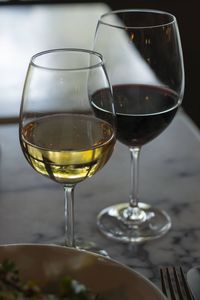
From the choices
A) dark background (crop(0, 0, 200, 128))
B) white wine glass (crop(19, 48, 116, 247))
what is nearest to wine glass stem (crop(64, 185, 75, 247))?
white wine glass (crop(19, 48, 116, 247))

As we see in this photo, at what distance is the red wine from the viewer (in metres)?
0.81

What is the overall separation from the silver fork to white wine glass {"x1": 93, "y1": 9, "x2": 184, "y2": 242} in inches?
4.3

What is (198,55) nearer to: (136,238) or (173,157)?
(173,157)

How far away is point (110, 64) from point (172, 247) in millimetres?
235

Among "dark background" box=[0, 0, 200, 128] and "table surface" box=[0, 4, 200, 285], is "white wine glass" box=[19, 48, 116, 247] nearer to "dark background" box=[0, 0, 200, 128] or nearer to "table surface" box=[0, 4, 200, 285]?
"table surface" box=[0, 4, 200, 285]

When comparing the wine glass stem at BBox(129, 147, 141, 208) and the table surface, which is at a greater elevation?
the wine glass stem at BBox(129, 147, 141, 208)

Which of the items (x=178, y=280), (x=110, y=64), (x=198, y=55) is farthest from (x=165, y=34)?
(x=198, y=55)

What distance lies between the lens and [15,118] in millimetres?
1121

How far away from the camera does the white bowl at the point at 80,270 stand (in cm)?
61

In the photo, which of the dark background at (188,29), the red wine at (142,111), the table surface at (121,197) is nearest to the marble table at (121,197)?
the table surface at (121,197)

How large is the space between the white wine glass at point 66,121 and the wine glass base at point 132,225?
14 centimetres

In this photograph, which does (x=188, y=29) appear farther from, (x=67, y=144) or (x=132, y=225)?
(x=67, y=144)

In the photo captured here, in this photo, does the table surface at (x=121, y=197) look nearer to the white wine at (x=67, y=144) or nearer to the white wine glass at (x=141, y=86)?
the white wine glass at (x=141, y=86)

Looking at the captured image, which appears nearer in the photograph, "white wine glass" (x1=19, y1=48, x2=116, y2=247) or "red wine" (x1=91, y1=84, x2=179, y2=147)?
"white wine glass" (x1=19, y1=48, x2=116, y2=247)
